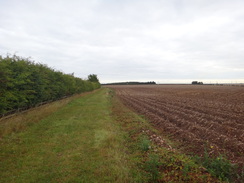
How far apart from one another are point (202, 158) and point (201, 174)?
135 centimetres

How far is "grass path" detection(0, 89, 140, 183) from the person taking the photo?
4805 millimetres

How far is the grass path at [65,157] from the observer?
480 centimetres

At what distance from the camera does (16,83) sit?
10984mm

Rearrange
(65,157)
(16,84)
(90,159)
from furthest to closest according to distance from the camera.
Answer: (16,84), (65,157), (90,159)

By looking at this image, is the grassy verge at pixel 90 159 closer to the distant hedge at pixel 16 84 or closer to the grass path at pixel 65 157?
the grass path at pixel 65 157

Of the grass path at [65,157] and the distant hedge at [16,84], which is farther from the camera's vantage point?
the distant hedge at [16,84]

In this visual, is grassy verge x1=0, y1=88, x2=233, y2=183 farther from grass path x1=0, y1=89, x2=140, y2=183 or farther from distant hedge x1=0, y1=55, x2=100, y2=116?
distant hedge x1=0, y1=55, x2=100, y2=116

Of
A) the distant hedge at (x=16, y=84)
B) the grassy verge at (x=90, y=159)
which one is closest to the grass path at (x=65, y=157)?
the grassy verge at (x=90, y=159)

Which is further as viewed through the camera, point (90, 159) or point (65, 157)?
point (65, 157)

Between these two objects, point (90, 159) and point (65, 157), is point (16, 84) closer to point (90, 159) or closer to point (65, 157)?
point (65, 157)

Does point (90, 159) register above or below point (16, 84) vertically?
below

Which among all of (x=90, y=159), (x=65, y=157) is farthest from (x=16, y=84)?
(x=90, y=159)

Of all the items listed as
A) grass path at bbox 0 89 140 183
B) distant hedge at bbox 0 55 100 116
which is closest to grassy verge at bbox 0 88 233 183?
grass path at bbox 0 89 140 183

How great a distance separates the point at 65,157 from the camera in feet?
19.6
